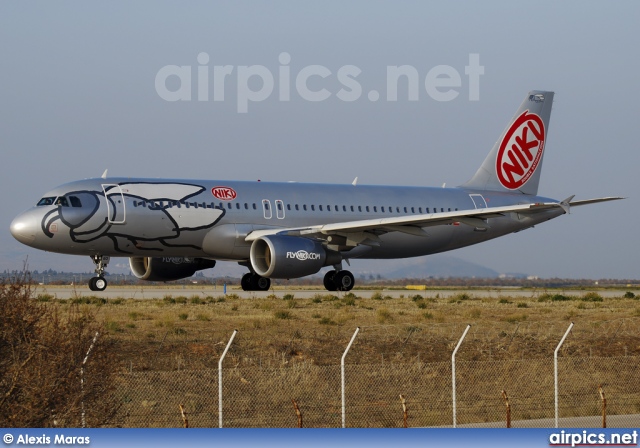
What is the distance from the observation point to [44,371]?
14289 millimetres

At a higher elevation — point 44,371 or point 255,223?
point 255,223

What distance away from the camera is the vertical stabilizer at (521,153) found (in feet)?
164

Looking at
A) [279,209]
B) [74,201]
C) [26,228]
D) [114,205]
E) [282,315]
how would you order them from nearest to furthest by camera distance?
[282,315]
[26,228]
[74,201]
[114,205]
[279,209]

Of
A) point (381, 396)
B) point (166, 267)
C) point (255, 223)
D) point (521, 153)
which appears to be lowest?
point (381, 396)

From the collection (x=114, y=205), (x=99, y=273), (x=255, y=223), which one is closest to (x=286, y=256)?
(x=255, y=223)

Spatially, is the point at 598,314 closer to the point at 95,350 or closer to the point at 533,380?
the point at 533,380

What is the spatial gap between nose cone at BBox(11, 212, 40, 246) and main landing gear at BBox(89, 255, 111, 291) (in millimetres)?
2824

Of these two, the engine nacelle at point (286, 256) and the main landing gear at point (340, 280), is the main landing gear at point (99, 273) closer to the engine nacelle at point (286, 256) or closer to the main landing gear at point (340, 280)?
the engine nacelle at point (286, 256)

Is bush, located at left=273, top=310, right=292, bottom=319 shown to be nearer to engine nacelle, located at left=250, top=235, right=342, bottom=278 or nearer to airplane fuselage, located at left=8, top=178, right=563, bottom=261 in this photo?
engine nacelle, located at left=250, top=235, right=342, bottom=278

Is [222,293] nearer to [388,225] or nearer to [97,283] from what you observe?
[97,283]

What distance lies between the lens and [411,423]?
19.7 meters

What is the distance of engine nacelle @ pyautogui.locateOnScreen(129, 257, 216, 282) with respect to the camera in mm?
43125

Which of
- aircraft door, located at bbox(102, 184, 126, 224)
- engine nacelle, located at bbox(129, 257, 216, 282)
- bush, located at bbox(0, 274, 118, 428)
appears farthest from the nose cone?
bush, located at bbox(0, 274, 118, 428)

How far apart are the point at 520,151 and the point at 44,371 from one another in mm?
39111
